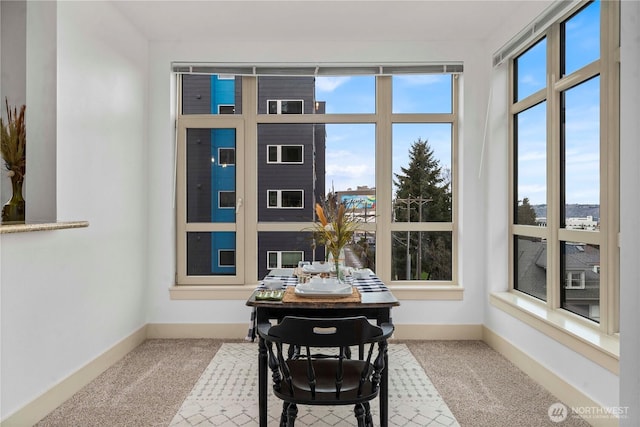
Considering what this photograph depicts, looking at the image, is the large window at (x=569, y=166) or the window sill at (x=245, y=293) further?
the window sill at (x=245, y=293)

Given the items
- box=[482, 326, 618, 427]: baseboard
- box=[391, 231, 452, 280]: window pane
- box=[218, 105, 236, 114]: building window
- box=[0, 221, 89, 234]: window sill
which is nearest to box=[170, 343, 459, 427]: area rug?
box=[482, 326, 618, 427]: baseboard

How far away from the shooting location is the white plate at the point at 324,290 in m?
2.32

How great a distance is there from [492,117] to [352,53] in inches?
55.2

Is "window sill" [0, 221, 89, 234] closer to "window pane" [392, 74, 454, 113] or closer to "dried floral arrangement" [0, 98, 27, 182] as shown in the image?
"dried floral arrangement" [0, 98, 27, 182]

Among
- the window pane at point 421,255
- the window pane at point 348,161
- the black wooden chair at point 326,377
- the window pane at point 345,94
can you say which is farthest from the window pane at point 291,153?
the black wooden chair at point 326,377

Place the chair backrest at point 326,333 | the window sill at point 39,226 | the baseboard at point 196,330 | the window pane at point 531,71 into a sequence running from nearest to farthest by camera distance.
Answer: the chair backrest at point 326,333
the window sill at point 39,226
the window pane at point 531,71
the baseboard at point 196,330

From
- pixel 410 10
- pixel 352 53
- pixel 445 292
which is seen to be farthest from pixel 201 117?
pixel 445 292

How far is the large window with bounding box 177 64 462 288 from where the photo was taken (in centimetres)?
417

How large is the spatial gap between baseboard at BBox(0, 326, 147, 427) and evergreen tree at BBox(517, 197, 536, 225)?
135 inches

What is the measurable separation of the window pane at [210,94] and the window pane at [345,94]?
81 cm

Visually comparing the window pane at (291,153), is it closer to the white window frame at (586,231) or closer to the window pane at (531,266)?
the white window frame at (586,231)

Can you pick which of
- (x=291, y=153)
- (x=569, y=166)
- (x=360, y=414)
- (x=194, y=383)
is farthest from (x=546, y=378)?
(x=291, y=153)

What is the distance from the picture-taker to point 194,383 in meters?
2.98

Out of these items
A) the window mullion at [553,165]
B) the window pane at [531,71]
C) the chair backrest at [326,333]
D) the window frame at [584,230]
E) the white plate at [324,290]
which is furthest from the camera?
the window pane at [531,71]
